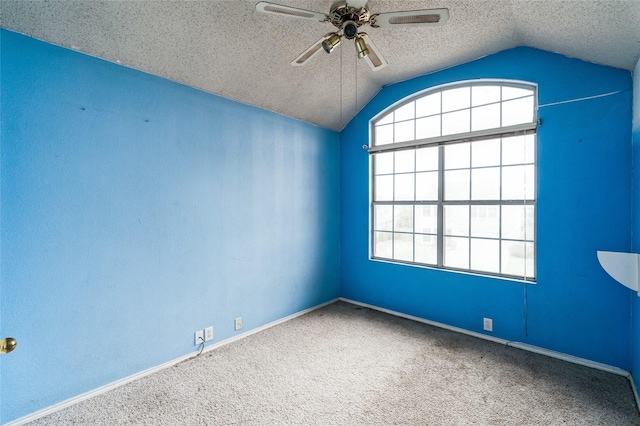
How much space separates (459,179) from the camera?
10.4ft

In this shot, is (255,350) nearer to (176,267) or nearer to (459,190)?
(176,267)

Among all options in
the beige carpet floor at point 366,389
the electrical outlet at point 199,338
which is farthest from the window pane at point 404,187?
the electrical outlet at point 199,338

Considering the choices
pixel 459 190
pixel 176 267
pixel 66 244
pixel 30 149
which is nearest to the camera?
pixel 30 149

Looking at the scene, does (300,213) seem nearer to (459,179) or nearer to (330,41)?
(459,179)

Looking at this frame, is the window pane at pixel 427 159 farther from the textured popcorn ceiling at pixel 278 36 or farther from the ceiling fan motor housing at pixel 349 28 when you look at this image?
the ceiling fan motor housing at pixel 349 28

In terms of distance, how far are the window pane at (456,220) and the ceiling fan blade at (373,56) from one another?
1.84m

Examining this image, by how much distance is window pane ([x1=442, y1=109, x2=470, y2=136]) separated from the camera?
10.2ft

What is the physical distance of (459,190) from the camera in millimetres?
3180

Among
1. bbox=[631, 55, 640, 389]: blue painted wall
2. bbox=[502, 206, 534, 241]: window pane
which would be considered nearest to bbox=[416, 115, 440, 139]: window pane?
bbox=[502, 206, 534, 241]: window pane

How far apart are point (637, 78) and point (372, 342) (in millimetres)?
2919

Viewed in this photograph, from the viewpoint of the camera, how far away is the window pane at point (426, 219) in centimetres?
335

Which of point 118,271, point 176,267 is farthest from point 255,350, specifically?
point 118,271

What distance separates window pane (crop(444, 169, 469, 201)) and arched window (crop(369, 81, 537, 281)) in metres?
0.01

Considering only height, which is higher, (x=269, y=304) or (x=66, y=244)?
(x=66, y=244)
